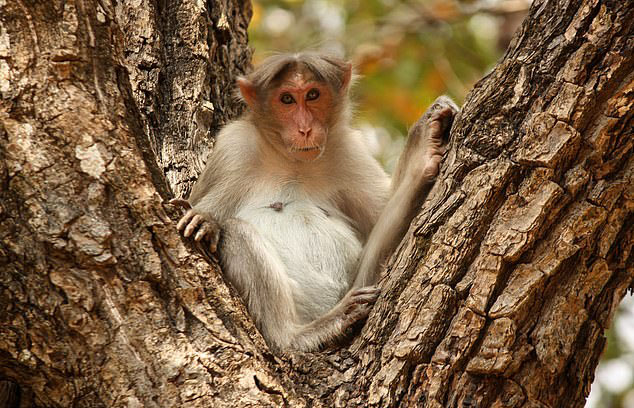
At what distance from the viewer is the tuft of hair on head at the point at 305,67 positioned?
5.73 meters

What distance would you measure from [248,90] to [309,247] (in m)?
1.29

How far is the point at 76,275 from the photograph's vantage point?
343 cm

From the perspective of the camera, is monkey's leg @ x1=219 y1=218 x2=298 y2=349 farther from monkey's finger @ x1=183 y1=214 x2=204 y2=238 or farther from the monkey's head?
the monkey's head

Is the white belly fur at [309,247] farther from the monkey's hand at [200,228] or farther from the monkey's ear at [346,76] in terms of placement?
the monkey's ear at [346,76]

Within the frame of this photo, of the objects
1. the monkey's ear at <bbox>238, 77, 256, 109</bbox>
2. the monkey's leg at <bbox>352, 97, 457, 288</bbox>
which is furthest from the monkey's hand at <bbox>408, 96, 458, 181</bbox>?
the monkey's ear at <bbox>238, 77, 256, 109</bbox>

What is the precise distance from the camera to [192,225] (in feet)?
13.2

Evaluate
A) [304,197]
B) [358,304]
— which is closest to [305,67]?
[304,197]

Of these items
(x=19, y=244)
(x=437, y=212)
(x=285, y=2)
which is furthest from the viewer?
(x=285, y=2)

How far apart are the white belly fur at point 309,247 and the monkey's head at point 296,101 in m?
0.42

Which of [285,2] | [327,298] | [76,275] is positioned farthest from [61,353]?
[285,2]

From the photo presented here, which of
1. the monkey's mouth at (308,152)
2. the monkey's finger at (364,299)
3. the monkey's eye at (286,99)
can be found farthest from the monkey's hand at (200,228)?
the monkey's eye at (286,99)

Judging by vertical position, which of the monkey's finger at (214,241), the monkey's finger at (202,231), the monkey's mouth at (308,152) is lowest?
the monkey's finger at (214,241)

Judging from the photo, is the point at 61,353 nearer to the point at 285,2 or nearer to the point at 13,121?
the point at 13,121

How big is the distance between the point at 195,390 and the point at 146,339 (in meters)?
0.30
